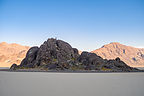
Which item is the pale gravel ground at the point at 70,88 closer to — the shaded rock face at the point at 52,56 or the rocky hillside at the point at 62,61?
the rocky hillside at the point at 62,61

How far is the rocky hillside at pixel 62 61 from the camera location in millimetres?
134125

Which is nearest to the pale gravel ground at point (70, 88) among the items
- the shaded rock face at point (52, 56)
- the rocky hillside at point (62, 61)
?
the rocky hillside at point (62, 61)

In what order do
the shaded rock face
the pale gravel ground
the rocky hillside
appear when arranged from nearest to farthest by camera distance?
the pale gravel ground
the rocky hillside
the shaded rock face

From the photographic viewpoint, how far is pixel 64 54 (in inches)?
6083

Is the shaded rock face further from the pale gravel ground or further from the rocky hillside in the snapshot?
the pale gravel ground

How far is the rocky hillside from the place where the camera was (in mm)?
134125

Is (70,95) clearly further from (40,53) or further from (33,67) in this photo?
(40,53)

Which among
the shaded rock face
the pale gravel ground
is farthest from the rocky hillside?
the pale gravel ground

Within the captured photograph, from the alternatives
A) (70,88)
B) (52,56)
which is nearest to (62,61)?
(52,56)

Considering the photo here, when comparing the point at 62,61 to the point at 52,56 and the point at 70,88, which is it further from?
the point at 70,88

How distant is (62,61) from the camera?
141500 mm

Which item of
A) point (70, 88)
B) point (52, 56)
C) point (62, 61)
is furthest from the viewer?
point (52, 56)

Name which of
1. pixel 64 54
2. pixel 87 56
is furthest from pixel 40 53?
pixel 87 56

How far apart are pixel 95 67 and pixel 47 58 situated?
138 feet
